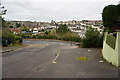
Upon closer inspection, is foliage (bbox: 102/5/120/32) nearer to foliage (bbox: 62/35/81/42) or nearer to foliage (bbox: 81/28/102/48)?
foliage (bbox: 81/28/102/48)

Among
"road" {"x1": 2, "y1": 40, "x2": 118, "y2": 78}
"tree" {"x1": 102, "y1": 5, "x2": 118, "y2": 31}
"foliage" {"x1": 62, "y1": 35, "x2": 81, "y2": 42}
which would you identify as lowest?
"road" {"x1": 2, "y1": 40, "x2": 118, "y2": 78}

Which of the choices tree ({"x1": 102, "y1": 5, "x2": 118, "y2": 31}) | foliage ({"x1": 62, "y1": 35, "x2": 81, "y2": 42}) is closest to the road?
tree ({"x1": 102, "y1": 5, "x2": 118, "y2": 31})

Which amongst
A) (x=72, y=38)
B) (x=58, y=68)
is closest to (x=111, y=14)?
(x=58, y=68)

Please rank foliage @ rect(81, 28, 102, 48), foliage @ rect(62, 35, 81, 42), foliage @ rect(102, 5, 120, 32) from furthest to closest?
1. foliage @ rect(62, 35, 81, 42)
2. foliage @ rect(81, 28, 102, 48)
3. foliage @ rect(102, 5, 120, 32)

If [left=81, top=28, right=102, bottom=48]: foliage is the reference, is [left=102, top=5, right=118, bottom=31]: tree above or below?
above

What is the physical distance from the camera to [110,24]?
15.5m

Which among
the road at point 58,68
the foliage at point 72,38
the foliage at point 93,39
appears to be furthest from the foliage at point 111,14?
the foliage at point 72,38

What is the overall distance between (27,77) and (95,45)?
16.2m

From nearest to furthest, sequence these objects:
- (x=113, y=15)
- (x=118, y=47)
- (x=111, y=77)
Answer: (x=111, y=77)
(x=118, y=47)
(x=113, y=15)

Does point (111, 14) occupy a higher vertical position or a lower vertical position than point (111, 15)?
higher

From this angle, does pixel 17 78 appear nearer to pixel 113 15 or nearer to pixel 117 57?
pixel 117 57

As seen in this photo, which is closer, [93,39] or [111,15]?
[111,15]

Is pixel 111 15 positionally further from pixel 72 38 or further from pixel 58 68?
pixel 72 38

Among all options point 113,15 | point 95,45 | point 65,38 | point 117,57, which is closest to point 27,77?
point 117,57
